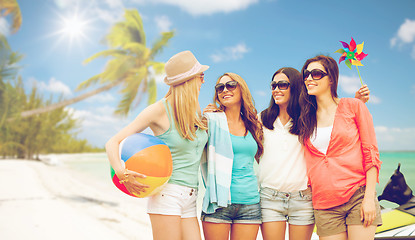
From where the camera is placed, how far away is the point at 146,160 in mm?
2527

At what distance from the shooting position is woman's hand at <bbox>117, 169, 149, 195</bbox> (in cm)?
250

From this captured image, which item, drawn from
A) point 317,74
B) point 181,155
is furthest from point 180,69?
point 317,74

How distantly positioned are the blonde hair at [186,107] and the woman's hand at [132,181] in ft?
1.70

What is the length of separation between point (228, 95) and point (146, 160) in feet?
3.91

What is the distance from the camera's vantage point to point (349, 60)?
3.31 meters

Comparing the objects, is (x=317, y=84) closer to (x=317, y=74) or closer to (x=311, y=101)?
(x=317, y=74)

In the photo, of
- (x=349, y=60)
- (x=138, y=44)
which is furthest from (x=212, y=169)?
(x=138, y=44)

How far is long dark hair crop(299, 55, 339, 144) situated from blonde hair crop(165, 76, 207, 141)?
942 millimetres

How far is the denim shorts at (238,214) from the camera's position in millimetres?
2996

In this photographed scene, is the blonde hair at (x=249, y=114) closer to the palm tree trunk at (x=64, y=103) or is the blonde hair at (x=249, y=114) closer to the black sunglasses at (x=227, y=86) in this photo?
the black sunglasses at (x=227, y=86)

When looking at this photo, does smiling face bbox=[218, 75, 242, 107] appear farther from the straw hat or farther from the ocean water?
the ocean water

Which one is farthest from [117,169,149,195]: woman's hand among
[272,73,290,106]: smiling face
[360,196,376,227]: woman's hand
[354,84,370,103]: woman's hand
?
[354,84,370,103]: woman's hand

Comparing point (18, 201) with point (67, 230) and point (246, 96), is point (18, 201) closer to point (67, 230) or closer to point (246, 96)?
point (67, 230)

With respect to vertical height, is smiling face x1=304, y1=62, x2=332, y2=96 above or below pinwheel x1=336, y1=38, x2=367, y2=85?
below
